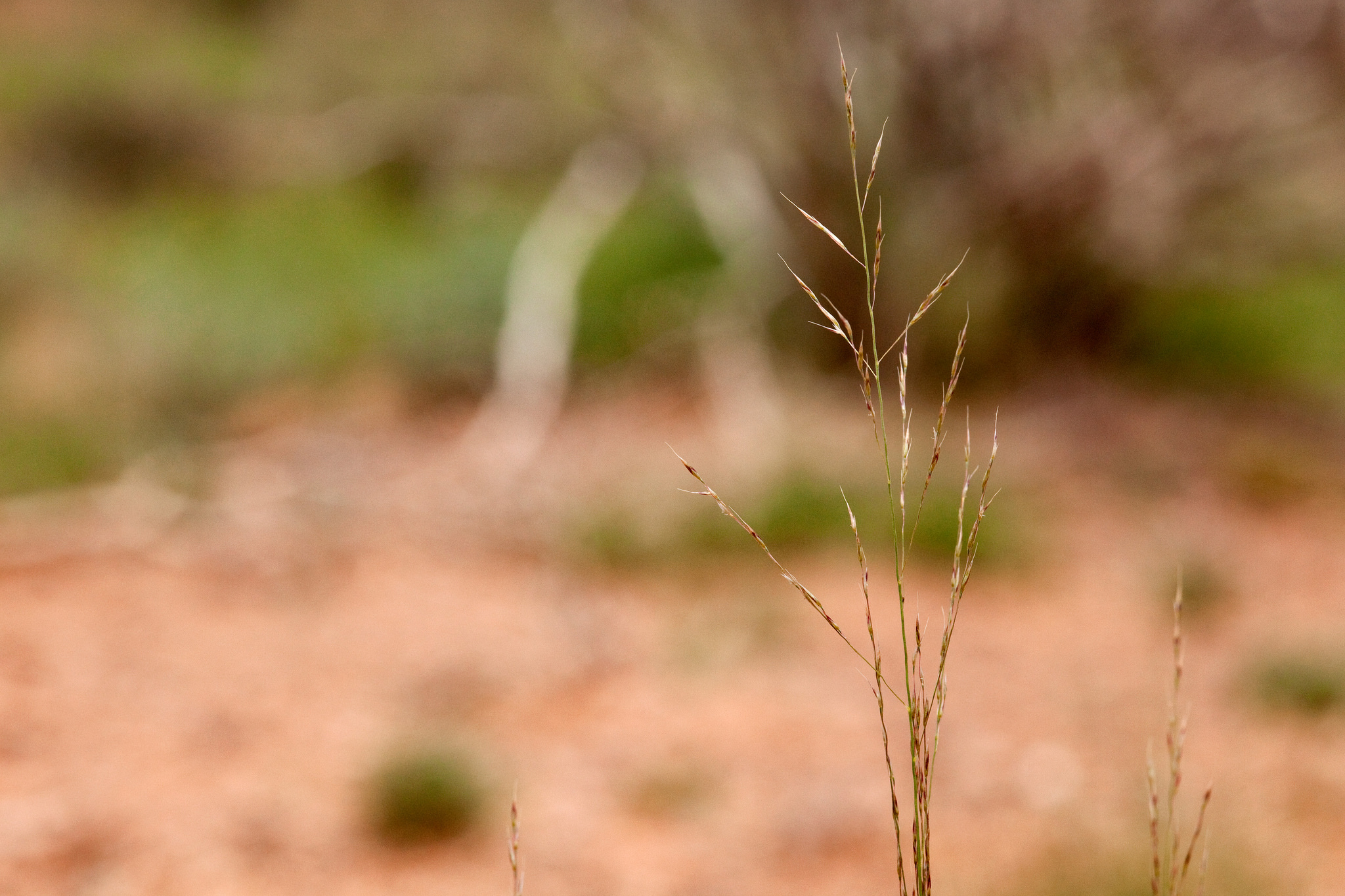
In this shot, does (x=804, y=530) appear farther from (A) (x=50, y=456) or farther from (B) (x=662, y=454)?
(A) (x=50, y=456)

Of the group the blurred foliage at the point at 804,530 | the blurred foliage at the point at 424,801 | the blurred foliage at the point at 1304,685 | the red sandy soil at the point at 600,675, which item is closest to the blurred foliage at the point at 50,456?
the red sandy soil at the point at 600,675

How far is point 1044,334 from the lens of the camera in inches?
195

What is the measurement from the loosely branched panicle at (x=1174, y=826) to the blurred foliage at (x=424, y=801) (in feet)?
3.84

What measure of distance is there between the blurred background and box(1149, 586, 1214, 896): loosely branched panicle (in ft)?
0.19

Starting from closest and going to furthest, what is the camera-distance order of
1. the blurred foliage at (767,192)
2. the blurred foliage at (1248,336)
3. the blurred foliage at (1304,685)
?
1. the blurred foliage at (1304,685)
2. the blurred foliage at (767,192)
3. the blurred foliage at (1248,336)

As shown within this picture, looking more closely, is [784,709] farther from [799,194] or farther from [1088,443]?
[799,194]

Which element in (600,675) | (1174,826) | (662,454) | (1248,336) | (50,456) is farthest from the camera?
(1248,336)

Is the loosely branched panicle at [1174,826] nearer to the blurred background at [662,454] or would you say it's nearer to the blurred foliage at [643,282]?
the blurred background at [662,454]

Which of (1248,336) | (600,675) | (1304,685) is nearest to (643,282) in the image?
(1248,336)

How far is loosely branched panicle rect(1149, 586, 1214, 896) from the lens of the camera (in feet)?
3.65

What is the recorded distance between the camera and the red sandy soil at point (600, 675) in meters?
2.05

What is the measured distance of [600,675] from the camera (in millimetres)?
2818

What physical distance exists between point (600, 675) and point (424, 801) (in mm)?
768

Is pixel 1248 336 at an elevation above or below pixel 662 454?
above
